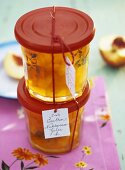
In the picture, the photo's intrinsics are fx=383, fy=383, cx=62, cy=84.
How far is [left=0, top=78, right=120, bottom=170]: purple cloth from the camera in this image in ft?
2.26

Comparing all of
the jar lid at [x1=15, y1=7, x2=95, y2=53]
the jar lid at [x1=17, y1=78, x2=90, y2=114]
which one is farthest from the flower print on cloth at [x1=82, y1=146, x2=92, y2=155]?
the jar lid at [x1=15, y1=7, x2=95, y2=53]

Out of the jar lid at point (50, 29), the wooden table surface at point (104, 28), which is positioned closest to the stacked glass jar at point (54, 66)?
the jar lid at point (50, 29)

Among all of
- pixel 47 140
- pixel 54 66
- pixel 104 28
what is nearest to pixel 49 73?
pixel 54 66

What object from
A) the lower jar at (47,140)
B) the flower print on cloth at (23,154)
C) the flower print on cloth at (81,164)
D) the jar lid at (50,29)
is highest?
the jar lid at (50,29)

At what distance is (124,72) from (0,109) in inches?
13.5

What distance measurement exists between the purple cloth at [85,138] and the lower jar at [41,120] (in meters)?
0.02

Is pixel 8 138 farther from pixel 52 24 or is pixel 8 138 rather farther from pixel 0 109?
pixel 52 24

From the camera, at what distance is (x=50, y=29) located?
2.02 ft

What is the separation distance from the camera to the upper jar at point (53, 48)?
587 millimetres

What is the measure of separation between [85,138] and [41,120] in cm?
12

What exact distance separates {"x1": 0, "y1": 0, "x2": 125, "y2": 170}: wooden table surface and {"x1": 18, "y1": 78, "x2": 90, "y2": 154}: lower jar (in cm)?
12

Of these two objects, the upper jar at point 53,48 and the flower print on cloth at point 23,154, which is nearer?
the upper jar at point 53,48

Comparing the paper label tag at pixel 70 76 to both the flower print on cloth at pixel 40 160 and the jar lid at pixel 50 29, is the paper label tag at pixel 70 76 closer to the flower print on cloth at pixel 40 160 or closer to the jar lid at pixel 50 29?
the jar lid at pixel 50 29

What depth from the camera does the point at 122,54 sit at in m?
0.96
